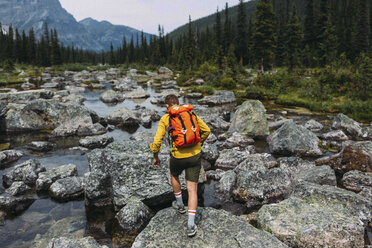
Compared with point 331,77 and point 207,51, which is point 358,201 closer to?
point 331,77

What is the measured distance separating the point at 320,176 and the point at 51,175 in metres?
9.14

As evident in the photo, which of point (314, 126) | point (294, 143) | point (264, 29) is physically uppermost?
point (264, 29)

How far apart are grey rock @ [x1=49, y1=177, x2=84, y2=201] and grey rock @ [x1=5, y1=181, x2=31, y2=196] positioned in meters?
0.89

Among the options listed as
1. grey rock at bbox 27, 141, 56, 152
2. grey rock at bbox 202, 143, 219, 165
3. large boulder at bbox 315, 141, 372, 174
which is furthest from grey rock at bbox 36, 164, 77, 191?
large boulder at bbox 315, 141, 372, 174

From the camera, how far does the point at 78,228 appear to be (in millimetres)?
6660

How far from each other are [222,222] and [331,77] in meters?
26.5

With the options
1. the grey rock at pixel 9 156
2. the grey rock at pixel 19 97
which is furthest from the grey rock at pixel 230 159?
the grey rock at pixel 19 97

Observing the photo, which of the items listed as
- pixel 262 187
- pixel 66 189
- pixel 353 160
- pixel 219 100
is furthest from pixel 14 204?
pixel 219 100

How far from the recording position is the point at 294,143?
39.5 feet

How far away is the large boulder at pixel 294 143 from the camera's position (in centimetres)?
1188

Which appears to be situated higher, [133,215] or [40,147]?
[40,147]

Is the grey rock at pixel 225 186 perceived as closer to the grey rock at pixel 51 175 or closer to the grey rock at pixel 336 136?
the grey rock at pixel 51 175

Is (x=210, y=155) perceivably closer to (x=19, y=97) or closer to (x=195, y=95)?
(x=19, y=97)

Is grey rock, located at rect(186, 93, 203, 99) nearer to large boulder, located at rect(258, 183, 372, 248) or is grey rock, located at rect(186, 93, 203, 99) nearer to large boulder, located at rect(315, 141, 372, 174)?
large boulder, located at rect(315, 141, 372, 174)
